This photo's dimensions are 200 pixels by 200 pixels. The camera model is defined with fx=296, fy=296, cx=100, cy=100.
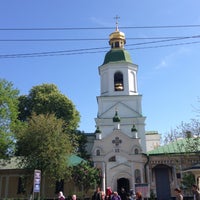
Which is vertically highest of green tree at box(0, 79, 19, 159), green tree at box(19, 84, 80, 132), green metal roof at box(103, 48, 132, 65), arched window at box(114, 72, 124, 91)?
green metal roof at box(103, 48, 132, 65)

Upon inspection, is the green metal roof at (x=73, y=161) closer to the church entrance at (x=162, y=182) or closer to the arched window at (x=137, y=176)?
the arched window at (x=137, y=176)

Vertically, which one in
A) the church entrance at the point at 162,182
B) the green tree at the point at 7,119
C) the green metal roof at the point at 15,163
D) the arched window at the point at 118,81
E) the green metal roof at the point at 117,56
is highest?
the green metal roof at the point at 117,56

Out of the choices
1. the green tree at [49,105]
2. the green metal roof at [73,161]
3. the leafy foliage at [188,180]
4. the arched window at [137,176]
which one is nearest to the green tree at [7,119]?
the green metal roof at [73,161]

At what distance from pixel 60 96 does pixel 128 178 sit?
47.8 ft

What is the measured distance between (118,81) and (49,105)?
8.99 meters

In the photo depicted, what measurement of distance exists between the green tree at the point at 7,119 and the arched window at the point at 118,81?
13492 millimetres

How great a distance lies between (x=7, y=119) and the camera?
26188 millimetres

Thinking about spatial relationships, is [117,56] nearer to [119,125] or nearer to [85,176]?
[119,125]

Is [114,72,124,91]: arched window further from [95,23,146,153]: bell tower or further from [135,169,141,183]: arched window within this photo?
[135,169,141,183]: arched window

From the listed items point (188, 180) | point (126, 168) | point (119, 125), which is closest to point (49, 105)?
point (119, 125)

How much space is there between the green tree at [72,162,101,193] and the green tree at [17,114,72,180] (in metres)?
1.32

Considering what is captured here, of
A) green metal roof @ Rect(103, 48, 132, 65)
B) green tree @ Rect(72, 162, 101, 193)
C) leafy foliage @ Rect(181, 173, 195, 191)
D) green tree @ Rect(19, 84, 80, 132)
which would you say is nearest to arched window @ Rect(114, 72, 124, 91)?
green metal roof @ Rect(103, 48, 132, 65)

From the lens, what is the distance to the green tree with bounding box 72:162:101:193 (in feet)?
86.1

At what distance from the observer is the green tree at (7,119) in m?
25.5
